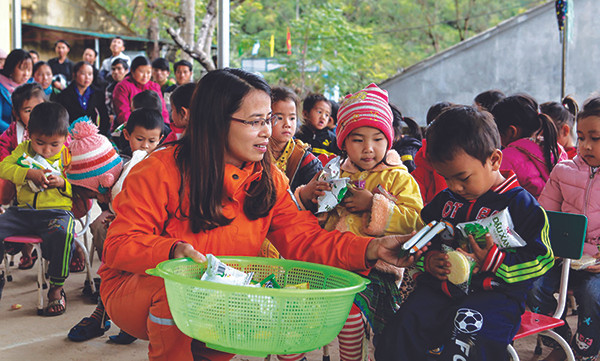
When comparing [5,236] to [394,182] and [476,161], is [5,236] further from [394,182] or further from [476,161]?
[476,161]

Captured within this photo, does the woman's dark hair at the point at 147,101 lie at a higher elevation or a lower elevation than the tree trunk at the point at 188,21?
lower

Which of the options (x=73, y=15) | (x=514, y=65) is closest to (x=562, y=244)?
(x=514, y=65)

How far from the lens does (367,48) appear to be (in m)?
19.3

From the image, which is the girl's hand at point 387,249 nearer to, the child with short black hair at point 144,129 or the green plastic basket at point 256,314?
the green plastic basket at point 256,314

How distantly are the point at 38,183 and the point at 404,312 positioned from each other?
272cm

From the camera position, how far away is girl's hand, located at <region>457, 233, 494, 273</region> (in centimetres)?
194

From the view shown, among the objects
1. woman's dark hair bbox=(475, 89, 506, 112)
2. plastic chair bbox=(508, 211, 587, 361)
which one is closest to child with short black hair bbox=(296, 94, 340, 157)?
woman's dark hair bbox=(475, 89, 506, 112)

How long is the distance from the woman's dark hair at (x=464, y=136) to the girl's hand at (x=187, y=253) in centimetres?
93

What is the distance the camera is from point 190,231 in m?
2.08

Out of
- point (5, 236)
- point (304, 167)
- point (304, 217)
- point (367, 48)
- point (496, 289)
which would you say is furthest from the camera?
point (367, 48)

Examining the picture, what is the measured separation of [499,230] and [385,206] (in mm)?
492

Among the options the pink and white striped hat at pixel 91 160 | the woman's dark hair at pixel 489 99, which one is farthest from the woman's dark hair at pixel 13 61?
the woman's dark hair at pixel 489 99

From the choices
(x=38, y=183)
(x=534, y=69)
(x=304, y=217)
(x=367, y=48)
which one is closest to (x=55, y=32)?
(x=367, y=48)

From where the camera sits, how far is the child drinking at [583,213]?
2.59m
